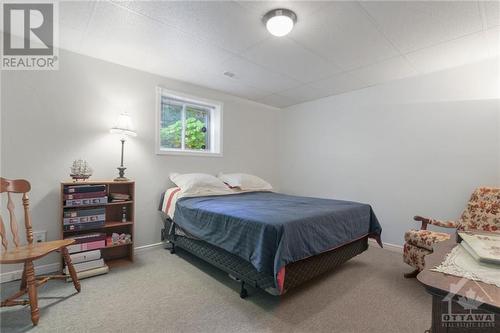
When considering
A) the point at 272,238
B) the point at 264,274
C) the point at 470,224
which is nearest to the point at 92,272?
the point at 264,274

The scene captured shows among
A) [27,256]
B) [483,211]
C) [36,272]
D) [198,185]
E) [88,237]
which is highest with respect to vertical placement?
[198,185]

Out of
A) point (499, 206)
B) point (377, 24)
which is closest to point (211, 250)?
point (377, 24)

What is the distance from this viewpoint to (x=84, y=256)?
225cm

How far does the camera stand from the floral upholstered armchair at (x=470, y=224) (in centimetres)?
220

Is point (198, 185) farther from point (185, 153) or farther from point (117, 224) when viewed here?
point (117, 224)

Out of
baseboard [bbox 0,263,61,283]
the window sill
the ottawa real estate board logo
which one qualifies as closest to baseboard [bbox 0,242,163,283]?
baseboard [bbox 0,263,61,283]

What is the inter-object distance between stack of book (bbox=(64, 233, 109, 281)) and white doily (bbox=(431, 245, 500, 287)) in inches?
106

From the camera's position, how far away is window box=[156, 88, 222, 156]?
3.35m

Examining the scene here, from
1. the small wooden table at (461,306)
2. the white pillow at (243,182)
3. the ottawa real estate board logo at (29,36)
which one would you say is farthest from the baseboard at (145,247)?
the small wooden table at (461,306)

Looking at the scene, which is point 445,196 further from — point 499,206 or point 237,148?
point 237,148

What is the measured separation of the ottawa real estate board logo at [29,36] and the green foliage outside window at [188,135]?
141cm

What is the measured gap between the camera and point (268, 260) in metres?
1.66

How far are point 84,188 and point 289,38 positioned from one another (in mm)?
2522

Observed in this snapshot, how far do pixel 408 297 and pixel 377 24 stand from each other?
237cm
